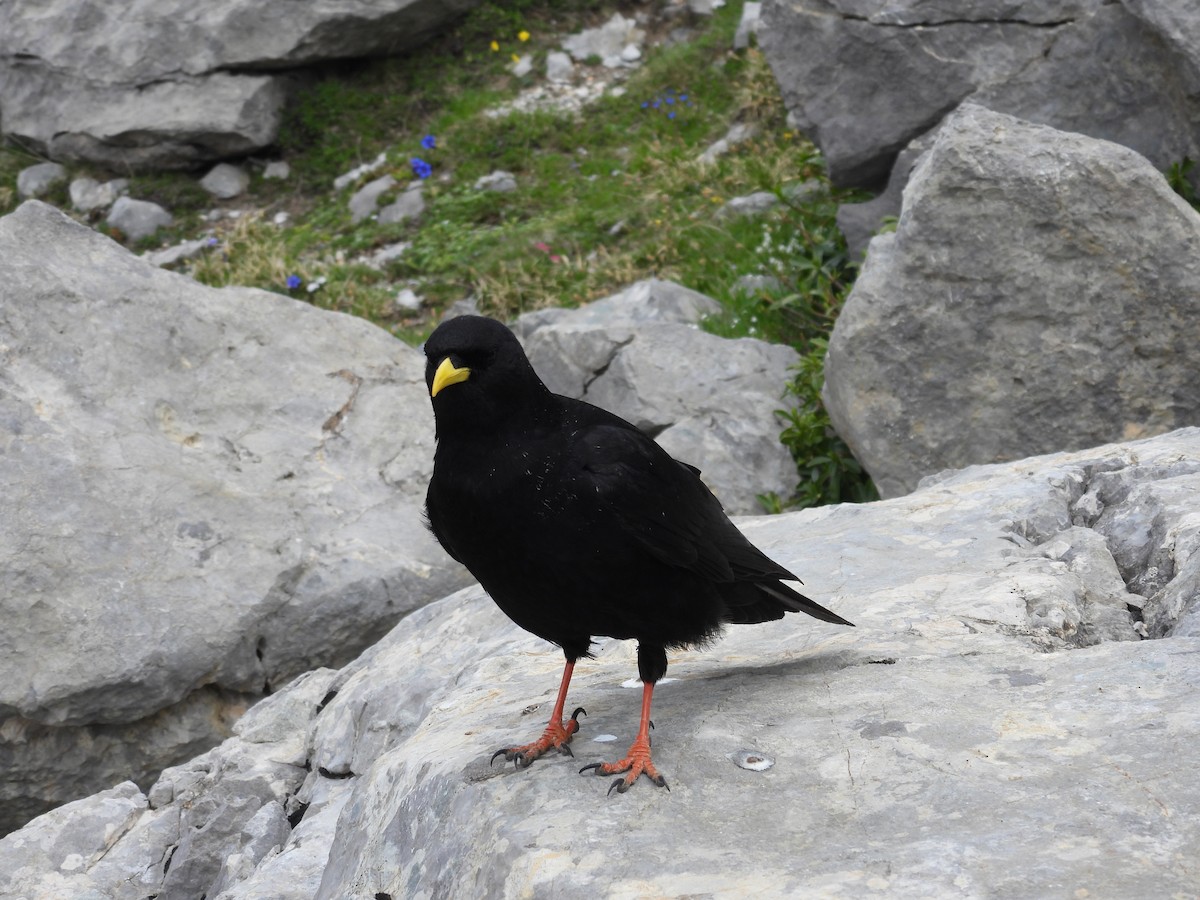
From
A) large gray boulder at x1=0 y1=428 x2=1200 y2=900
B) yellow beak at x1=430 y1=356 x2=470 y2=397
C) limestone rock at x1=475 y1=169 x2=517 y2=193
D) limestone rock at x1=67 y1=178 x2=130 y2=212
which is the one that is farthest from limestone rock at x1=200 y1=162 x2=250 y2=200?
yellow beak at x1=430 y1=356 x2=470 y2=397

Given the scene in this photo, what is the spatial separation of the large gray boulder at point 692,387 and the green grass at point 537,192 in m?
0.66

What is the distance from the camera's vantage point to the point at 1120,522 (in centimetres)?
489

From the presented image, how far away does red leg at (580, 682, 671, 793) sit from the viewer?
3391mm

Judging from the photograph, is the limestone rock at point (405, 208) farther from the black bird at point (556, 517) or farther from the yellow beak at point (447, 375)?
the yellow beak at point (447, 375)

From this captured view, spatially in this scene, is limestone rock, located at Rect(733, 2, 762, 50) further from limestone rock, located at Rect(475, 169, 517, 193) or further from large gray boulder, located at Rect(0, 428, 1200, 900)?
large gray boulder, located at Rect(0, 428, 1200, 900)

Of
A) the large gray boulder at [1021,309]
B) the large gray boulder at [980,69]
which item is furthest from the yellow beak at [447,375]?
the large gray boulder at [980,69]

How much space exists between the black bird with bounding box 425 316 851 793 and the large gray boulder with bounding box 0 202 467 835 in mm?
3150

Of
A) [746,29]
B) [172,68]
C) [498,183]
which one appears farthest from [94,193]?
[746,29]

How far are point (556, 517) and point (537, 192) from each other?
32.9 ft

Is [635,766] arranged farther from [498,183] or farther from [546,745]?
[498,183]

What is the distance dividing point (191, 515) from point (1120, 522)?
187 inches

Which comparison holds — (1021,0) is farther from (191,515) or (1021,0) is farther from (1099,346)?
(191,515)

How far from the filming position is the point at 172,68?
1411cm

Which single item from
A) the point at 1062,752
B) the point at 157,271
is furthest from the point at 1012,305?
the point at 157,271
